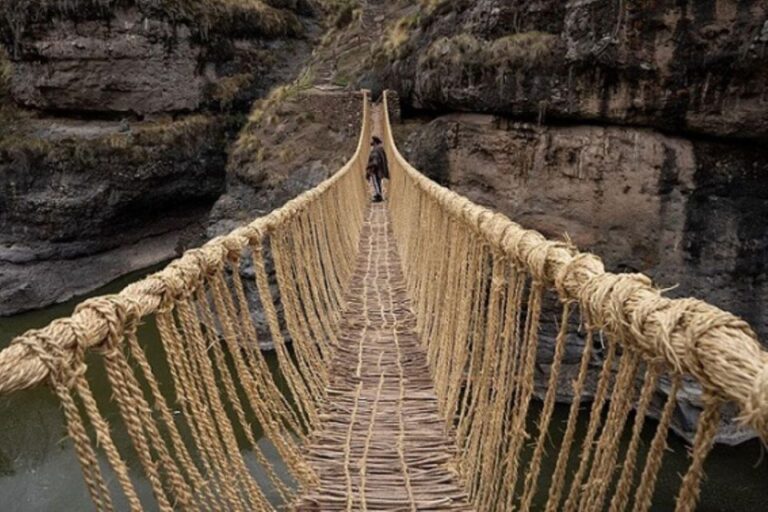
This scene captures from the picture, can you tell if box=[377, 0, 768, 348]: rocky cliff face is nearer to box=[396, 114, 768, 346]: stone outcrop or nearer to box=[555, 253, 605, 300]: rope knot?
box=[396, 114, 768, 346]: stone outcrop

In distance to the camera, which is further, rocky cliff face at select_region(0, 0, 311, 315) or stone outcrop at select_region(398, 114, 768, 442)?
rocky cliff face at select_region(0, 0, 311, 315)

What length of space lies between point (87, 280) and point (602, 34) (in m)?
11.2

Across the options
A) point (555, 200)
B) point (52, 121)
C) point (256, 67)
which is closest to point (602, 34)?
point (555, 200)

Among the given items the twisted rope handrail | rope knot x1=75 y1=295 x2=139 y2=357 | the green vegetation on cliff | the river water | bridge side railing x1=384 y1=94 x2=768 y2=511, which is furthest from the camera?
the green vegetation on cliff

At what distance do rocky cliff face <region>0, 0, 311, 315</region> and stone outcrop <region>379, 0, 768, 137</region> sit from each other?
6.97m

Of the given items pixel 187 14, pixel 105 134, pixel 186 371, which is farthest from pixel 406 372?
pixel 187 14

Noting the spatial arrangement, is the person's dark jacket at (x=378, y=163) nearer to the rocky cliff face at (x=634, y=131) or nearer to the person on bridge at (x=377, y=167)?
the person on bridge at (x=377, y=167)

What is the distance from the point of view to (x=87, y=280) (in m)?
13.0

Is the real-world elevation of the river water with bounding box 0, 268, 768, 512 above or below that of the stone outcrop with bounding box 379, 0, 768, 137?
below

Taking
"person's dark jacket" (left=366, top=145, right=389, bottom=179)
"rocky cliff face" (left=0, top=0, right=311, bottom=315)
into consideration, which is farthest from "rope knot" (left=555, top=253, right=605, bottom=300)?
"rocky cliff face" (left=0, top=0, right=311, bottom=315)

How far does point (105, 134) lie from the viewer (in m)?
13.6

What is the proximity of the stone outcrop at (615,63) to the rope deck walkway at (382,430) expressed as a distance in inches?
196

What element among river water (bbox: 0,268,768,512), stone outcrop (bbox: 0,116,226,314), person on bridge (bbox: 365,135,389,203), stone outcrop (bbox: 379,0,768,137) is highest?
stone outcrop (bbox: 379,0,768,137)

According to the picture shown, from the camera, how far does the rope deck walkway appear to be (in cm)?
187
